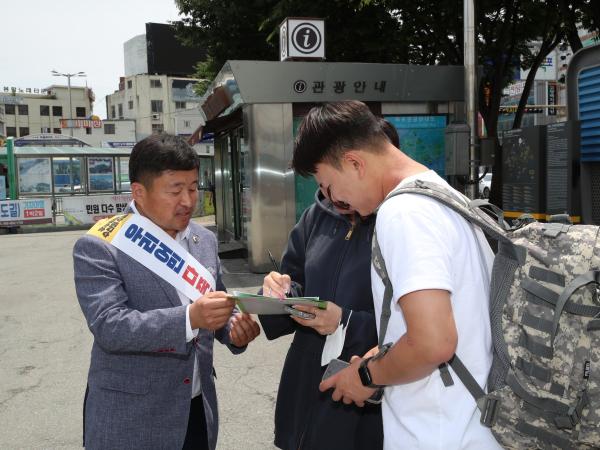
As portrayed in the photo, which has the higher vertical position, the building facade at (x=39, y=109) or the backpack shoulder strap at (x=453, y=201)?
the building facade at (x=39, y=109)

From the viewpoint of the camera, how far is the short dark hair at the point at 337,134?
5.19 feet

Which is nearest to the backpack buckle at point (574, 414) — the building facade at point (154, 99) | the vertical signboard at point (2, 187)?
the vertical signboard at point (2, 187)

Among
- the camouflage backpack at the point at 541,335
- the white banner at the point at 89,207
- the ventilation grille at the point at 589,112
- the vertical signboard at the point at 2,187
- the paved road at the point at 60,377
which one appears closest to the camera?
the camouflage backpack at the point at 541,335

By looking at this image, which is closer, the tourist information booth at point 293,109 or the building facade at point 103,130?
the tourist information booth at point 293,109

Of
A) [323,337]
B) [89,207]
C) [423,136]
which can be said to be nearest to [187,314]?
[323,337]

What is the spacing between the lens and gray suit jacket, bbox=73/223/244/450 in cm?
187

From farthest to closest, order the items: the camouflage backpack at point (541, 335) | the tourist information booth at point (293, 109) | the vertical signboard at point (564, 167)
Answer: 1. the tourist information booth at point (293, 109)
2. the vertical signboard at point (564, 167)
3. the camouflage backpack at point (541, 335)

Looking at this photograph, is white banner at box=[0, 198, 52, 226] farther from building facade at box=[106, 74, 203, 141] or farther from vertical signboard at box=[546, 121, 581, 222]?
building facade at box=[106, 74, 203, 141]

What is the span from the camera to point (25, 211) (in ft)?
57.8

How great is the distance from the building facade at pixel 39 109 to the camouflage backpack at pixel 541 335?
282 feet

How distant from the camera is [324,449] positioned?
188cm

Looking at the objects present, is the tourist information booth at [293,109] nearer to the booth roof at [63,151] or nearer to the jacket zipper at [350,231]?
the jacket zipper at [350,231]

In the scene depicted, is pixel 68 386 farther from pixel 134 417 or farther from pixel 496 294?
pixel 496 294

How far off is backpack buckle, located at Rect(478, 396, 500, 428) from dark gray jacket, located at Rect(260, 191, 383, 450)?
0.55 meters
